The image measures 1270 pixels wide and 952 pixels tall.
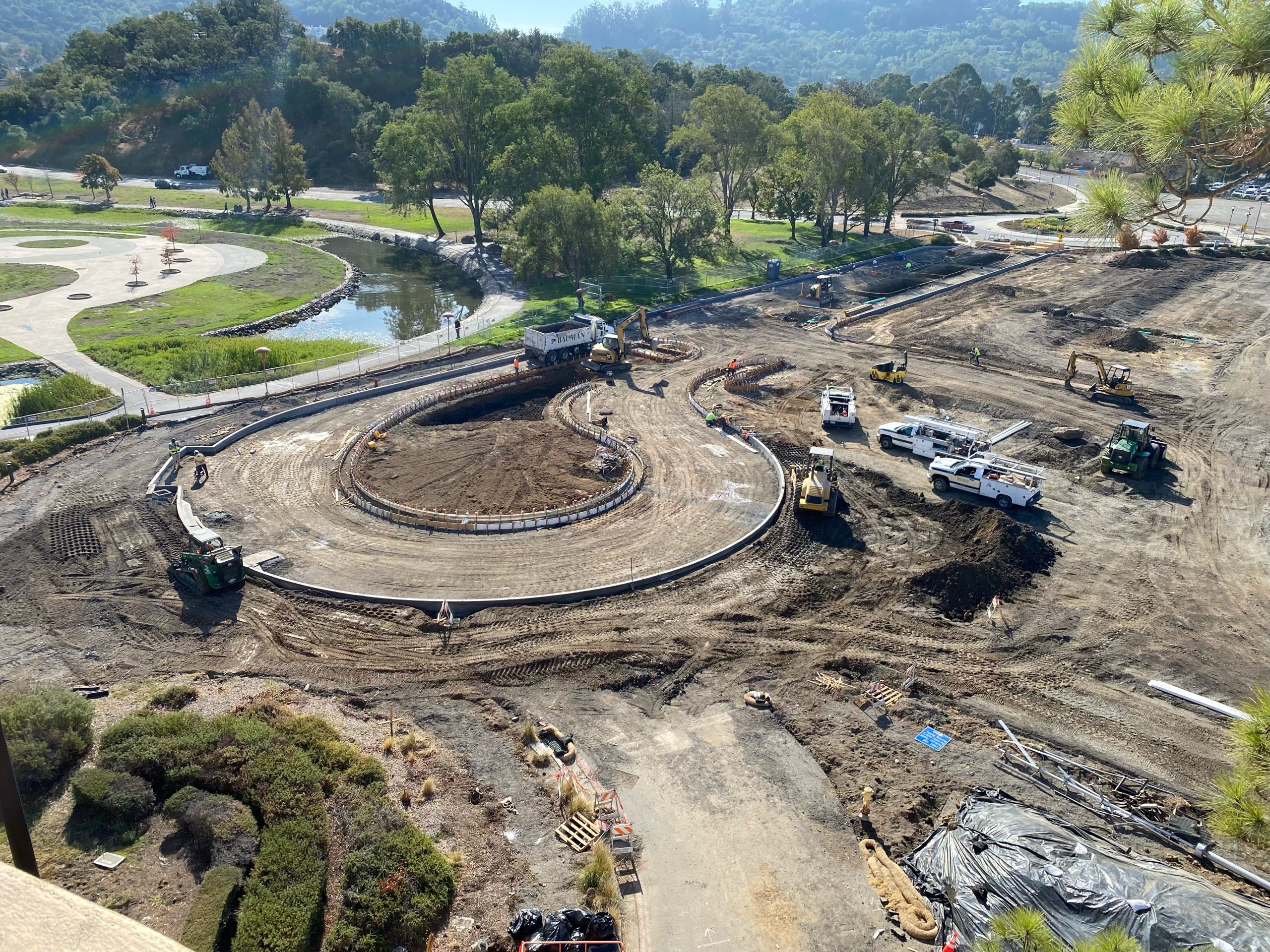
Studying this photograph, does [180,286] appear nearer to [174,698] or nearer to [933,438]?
[174,698]

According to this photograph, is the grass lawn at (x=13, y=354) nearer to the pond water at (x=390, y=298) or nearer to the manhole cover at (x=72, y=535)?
the pond water at (x=390, y=298)

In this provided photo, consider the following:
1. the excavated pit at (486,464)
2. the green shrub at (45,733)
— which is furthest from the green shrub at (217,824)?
the excavated pit at (486,464)

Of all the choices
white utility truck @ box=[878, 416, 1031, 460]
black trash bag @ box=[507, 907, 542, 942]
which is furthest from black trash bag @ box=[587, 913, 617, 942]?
white utility truck @ box=[878, 416, 1031, 460]

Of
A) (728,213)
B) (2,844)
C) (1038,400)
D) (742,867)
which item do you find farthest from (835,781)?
(728,213)

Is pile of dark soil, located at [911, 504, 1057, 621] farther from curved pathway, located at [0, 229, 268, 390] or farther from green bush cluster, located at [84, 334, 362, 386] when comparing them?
curved pathway, located at [0, 229, 268, 390]

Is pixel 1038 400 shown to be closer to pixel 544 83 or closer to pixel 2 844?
pixel 2 844

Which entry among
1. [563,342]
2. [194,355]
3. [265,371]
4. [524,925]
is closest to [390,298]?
[194,355]

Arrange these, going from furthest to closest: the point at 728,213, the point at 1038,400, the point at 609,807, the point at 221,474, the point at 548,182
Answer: the point at 728,213 < the point at 548,182 < the point at 1038,400 < the point at 221,474 < the point at 609,807
